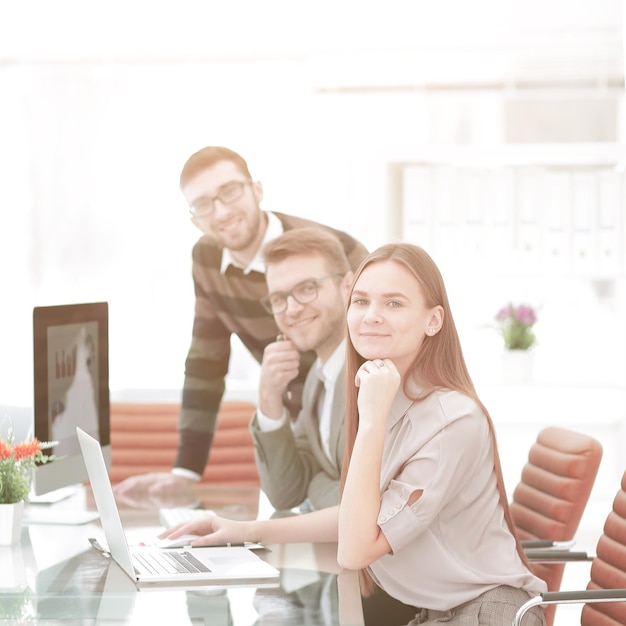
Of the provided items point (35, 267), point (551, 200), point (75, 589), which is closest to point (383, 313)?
point (75, 589)

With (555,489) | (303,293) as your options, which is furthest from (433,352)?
(303,293)

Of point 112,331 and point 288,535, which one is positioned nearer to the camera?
point 288,535

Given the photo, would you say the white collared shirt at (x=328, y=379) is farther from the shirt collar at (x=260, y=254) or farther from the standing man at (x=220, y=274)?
the shirt collar at (x=260, y=254)

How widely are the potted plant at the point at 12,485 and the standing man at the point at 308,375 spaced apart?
0.62m

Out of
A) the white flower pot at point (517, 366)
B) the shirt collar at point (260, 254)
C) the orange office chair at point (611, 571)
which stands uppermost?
the shirt collar at point (260, 254)

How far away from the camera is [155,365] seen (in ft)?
13.6

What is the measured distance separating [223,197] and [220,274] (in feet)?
0.94

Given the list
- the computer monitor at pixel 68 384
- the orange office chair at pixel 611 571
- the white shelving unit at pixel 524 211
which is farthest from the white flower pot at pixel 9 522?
the white shelving unit at pixel 524 211

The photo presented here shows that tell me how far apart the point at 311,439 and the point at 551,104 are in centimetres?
196

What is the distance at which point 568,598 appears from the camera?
169 cm

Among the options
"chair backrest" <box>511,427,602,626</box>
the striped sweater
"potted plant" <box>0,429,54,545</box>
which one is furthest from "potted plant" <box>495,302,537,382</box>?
"potted plant" <box>0,429,54,545</box>

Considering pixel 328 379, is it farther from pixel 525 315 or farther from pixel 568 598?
pixel 525 315

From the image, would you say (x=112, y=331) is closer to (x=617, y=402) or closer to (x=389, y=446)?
(x=617, y=402)

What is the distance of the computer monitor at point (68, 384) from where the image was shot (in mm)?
2279
